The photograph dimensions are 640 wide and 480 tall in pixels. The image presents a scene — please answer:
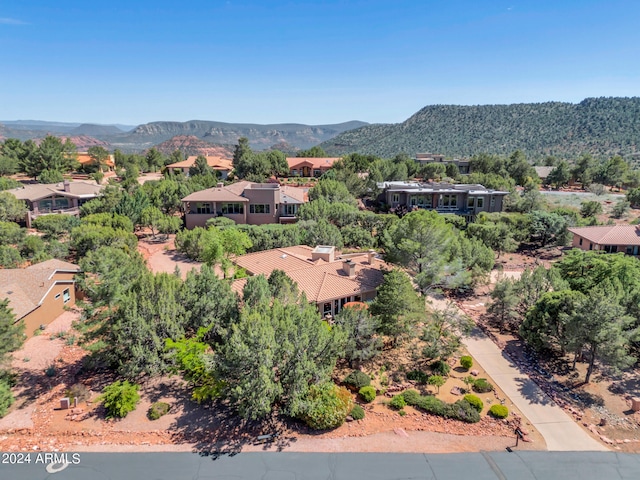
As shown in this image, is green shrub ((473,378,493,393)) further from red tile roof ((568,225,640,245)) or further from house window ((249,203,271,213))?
house window ((249,203,271,213))

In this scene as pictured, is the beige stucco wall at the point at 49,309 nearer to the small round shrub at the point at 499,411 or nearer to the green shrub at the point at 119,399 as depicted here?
the green shrub at the point at 119,399

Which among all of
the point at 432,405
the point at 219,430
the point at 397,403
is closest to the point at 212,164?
the point at 219,430

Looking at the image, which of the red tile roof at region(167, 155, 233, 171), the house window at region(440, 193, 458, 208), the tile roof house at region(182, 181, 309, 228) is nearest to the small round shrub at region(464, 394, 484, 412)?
the tile roof house at region(182, 181, 309, 228)

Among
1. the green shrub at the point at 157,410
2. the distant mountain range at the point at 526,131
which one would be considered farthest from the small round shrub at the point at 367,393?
the distant mountain range at the point at 526,131

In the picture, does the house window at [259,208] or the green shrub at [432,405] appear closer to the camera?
the green shrub at [432,405]

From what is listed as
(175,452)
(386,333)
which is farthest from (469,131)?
(175,452)

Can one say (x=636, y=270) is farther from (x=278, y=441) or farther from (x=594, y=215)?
(x=594, y=215)

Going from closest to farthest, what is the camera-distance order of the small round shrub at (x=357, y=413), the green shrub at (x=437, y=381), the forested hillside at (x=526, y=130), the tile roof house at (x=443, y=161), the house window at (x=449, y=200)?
1. the small round shrub at (x=357, y=413)
2. the green shrub at (x=437, y=381)
3. the house window at (x=449, y=200)
4. the tile roof house at (x=443, y=161)
5. the forested hillside at (x=526, y=130)
